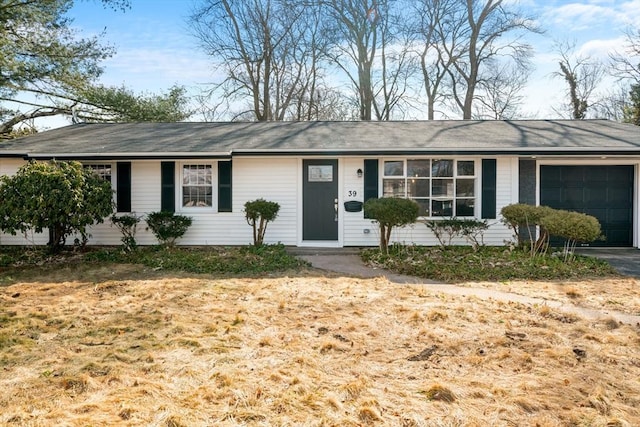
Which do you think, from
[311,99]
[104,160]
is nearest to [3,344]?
[104,160]

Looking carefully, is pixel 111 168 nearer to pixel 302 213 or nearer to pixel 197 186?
pixel 197 186

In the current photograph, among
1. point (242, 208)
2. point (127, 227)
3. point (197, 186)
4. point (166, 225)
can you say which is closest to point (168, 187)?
point (197, 186)

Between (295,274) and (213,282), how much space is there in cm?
145

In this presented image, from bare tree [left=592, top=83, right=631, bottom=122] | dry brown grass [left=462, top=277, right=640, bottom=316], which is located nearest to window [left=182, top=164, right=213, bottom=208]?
dry brown grass [left=462, top=277, right=640, bottom=316]

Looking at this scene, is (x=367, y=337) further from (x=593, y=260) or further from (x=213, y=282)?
(x=593, y=260)

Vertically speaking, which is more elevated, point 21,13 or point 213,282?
point 21,13

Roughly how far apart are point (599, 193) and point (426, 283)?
6690 mm

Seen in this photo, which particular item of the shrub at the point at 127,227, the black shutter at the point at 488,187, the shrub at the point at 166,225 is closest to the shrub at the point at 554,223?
the black shutter at the point at 488,187

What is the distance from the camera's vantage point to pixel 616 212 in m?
10.2

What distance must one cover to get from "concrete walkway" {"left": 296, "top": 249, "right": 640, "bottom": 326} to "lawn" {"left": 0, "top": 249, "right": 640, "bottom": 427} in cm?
30

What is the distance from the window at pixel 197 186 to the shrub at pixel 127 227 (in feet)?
4.08

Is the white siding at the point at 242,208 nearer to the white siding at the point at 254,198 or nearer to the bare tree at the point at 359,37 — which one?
the white siding at the point at 254,198

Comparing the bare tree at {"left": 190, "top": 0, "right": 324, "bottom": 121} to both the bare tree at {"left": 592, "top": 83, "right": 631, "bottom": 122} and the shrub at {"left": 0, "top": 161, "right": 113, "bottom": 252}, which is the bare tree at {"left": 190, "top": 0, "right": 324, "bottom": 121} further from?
the bare tree at {"left": 592, "top": 83, "right": 631, "bottom": 122}

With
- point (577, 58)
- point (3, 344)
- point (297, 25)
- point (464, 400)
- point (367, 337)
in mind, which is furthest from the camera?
point (577, 58)
